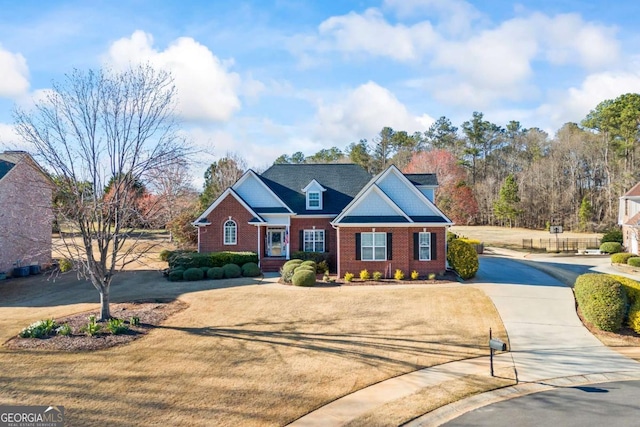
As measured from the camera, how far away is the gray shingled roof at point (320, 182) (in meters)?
29.6

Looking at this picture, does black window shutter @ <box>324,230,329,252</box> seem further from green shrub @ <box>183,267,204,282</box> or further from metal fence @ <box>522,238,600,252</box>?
metal fence @ <box>522,238,600,252</box>

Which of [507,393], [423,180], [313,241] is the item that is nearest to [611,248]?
[423,180]

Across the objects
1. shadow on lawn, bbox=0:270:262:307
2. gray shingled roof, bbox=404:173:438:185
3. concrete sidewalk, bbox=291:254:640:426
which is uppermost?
gray shingled roof, bbox=404:173:438:185

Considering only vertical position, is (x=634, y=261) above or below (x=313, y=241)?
below

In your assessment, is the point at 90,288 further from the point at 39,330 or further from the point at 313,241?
the point at 313,241

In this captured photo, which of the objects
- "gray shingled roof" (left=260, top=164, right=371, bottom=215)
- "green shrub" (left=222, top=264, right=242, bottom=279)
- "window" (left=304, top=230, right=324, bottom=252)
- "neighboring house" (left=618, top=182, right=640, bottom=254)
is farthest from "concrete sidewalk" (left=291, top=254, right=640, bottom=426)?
"neighboring house" (left=618, top=182, right=640, bottom=254)

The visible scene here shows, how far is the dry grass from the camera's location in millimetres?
9438

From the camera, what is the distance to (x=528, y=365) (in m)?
11.9

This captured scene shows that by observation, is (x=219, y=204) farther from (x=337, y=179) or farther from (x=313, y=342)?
(x=313, y=342)

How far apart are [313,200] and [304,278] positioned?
8.80 meters

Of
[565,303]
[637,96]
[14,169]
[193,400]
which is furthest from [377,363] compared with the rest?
[637,96]

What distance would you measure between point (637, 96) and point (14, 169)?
2712 inches

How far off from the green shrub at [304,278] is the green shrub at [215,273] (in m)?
5.18

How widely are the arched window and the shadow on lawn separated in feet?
14.4
